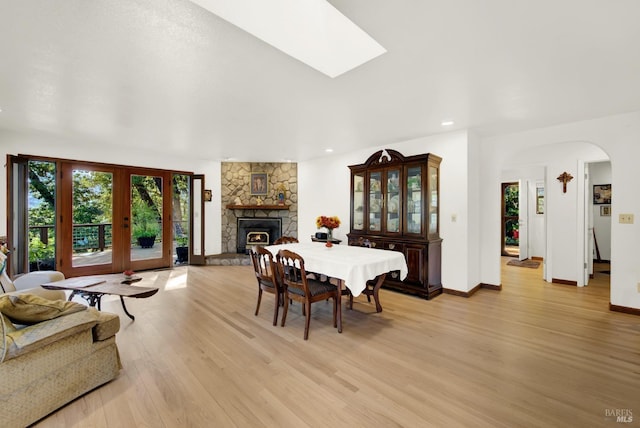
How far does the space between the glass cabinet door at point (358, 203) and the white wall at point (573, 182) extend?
6.45 ft

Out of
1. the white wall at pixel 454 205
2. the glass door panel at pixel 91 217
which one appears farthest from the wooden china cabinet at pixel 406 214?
the glass door panel at pixel 91 217

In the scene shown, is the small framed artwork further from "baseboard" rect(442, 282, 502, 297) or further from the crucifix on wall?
the crucifix on wall

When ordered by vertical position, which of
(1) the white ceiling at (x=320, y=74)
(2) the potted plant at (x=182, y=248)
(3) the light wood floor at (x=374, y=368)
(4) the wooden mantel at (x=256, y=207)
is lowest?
(3) the light wood floor at (x=374, y=368)

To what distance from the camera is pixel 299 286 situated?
290cm

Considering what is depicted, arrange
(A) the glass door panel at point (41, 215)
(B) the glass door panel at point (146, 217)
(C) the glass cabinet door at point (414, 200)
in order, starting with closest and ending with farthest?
(C) the glass cabinet door at point (414, 200) → (A) the glass door panel at point (41, 215) → (B) the glass door panel at point (146, 217)

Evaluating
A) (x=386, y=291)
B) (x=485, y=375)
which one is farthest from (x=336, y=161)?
(x=485, y=375)

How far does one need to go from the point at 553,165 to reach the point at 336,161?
3.95m

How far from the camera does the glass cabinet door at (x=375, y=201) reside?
4.62 m

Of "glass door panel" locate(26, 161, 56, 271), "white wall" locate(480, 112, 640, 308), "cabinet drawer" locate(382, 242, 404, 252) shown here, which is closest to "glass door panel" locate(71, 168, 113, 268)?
"glass door panel" locate(26, 161, 56, 271)

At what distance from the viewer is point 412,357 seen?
240 centimetres

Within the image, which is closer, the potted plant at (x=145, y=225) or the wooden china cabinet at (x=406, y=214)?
the wooden china cabinet at (x=406, y=214)

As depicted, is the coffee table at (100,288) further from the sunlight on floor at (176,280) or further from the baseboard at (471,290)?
the baseboard at (471,290)

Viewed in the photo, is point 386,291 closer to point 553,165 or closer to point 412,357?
point 412,357

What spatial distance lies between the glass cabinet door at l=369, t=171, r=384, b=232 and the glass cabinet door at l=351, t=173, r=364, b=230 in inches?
7.0
